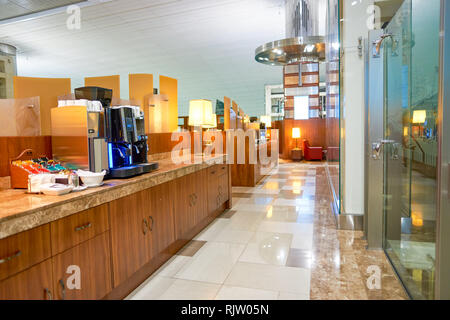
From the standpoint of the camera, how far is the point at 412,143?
7.73ft

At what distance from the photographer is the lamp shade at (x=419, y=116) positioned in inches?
81.0

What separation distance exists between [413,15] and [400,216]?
1721mm

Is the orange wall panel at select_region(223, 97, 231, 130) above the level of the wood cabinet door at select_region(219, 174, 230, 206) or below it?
above

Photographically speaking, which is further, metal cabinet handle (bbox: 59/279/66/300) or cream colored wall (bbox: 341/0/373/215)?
cream colored wall (bbox: 341/0/373/215)

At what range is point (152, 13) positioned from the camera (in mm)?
7746

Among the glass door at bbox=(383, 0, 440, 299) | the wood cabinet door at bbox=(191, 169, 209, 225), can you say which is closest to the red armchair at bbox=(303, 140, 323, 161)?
the wood cabinet door at bbox=(191, 169, 209, 225)

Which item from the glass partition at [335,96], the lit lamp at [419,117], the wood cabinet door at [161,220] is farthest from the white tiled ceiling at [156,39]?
the lit lamp at [419,117]

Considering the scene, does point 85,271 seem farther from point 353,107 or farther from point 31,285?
point 353,107

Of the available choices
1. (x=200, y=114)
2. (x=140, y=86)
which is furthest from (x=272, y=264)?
(x=140, y=86)

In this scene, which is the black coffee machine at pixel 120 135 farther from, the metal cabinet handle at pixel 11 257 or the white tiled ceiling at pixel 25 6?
the white tiled ceiling at pixel 25 6

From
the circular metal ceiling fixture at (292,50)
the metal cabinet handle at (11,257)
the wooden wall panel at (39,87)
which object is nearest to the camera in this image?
the metal cabinet handle at (11,257)

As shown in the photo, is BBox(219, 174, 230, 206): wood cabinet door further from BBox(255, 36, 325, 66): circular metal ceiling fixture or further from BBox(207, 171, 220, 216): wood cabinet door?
BBox(255, 36, 325, 66): circular metal ceiling fixture

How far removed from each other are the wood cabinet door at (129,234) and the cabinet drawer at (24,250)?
531 mm

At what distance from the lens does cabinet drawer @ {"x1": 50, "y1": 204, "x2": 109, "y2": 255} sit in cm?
160
